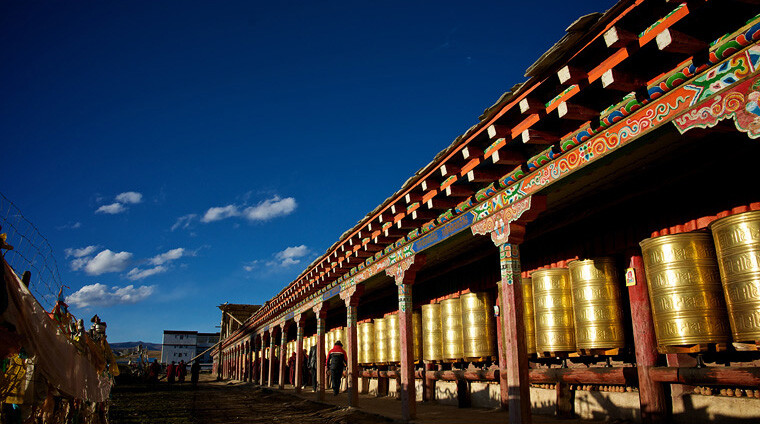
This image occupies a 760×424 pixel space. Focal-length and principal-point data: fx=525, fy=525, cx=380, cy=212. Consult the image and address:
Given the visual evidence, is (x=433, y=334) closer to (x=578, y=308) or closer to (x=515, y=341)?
(x=578, y=308)

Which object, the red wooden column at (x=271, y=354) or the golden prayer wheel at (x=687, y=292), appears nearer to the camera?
the golden prayer wheel at (x=687, y=292)

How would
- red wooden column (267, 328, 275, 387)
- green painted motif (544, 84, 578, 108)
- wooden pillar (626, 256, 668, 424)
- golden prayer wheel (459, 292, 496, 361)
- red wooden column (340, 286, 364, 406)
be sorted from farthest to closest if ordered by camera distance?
red wooden column (267, 328, 275, 387) → red wooden column (340, 286, 364, 406) → golden prayer wheel (459, 292, 496, 361) → wooden pillar (626, 256, 668, 424) → green painted motif (544, 84, 578, 108)

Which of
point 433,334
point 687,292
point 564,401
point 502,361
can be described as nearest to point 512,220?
point 687,292

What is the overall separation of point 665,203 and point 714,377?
1900 mm

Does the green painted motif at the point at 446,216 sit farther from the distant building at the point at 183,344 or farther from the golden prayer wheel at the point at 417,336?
the distant building at the point at 183,344

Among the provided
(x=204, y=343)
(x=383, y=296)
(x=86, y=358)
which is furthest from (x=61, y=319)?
(x=204, y=343)

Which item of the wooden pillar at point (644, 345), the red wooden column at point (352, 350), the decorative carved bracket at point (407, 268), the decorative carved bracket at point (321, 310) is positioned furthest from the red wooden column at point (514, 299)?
the decorative carved bracket at point (321, 310)

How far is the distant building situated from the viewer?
72.9 meters

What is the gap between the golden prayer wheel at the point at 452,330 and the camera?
8.42m

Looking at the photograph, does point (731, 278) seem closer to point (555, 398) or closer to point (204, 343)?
point (555, 398)

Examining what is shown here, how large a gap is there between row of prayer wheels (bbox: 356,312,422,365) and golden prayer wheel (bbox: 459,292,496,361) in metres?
2.05

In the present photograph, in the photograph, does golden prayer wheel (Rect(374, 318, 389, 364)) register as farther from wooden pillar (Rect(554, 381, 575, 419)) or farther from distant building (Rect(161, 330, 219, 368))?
distant building (Rect(161, 330, 219, 368))

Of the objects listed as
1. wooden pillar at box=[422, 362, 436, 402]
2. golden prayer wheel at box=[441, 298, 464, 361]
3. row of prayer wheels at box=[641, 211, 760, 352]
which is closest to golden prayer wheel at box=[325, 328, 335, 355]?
wooden pillar at box=[422, 362, 436, 402]

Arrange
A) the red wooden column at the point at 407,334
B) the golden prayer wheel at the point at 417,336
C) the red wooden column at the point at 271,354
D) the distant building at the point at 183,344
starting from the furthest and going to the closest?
the distant building at the point at 183,344 < the red wooden column at the point at 271,354 < the golden prayer wheel at the point at 417,336 < the red wooden column at the point at 407,334
